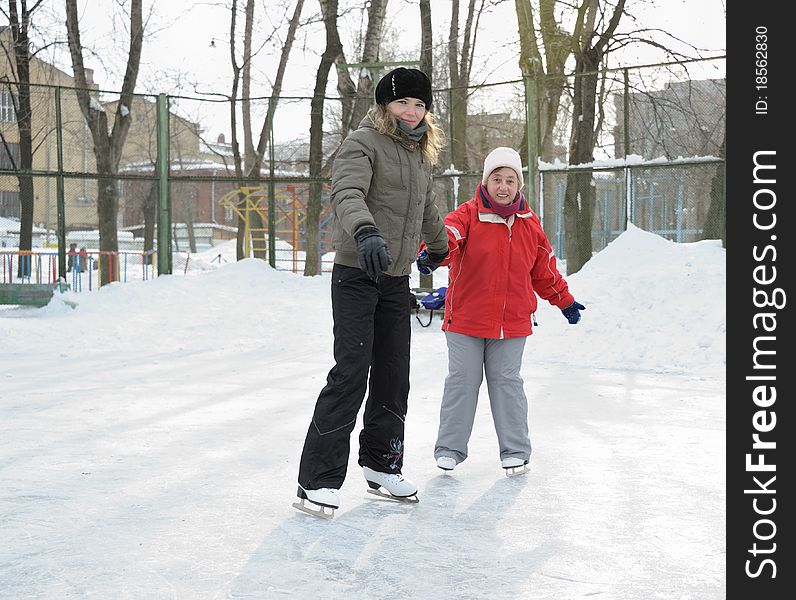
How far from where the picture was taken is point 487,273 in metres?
4.42

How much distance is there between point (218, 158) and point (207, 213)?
17.2 meters

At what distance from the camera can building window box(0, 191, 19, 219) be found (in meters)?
15.1

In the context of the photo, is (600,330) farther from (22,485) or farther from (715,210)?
(22,485)

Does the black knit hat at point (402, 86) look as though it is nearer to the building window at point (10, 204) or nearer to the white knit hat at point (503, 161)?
the white knit hat at point (503, 161)

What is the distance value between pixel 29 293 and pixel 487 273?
11.7 metres

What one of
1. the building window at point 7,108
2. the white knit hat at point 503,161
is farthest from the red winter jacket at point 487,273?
the building window at point 7,108

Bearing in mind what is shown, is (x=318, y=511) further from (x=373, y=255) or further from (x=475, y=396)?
(x=475, y=396)

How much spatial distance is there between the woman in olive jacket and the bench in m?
11.5

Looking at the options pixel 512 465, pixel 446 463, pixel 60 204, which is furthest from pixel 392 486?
pixel 60 204

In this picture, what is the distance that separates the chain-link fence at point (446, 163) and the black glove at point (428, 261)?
25.4 ft

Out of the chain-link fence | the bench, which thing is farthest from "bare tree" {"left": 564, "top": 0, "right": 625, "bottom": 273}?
the bench

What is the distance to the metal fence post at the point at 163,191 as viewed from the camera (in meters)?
14.8

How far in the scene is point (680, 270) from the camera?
407 inches
